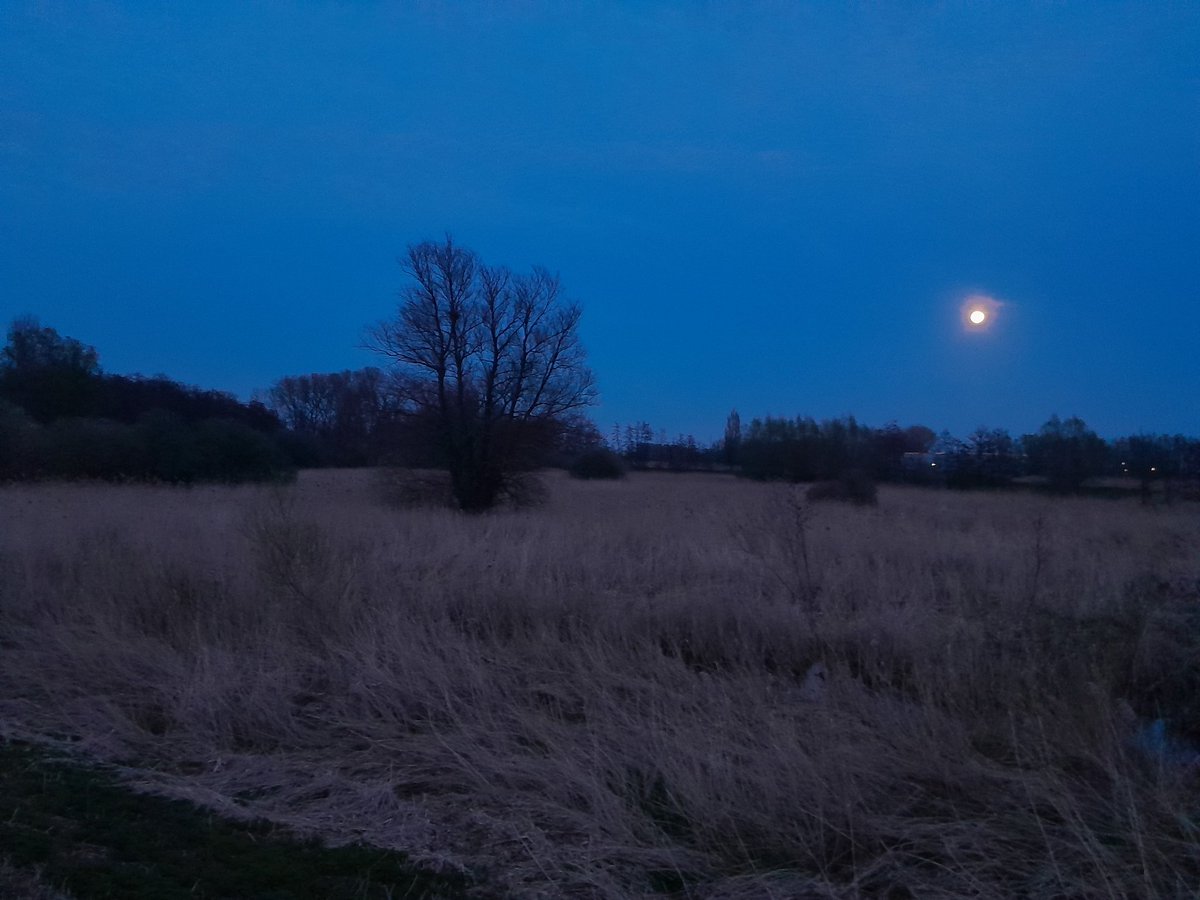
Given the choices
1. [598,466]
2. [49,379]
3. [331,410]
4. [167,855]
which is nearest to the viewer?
[167,855]

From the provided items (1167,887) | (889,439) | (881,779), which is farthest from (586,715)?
(889,439)

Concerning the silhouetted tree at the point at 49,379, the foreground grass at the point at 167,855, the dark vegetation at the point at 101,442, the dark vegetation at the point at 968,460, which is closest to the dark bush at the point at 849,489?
the dark vegetation at the point at 968,460

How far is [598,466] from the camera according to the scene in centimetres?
4944

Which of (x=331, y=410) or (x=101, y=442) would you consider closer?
(x=101, y=442)

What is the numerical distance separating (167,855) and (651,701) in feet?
10.5

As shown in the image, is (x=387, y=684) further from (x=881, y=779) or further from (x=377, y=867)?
(x=881, y=779)

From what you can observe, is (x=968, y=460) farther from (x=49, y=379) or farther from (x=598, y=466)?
(x=49, y=379)

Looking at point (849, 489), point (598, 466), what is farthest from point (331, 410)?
point (849, 489)

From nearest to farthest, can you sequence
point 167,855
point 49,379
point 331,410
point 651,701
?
point 167,855
point 651,701
point 49,379
point 331,410

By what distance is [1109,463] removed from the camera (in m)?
25.7

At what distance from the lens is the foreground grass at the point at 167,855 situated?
4340mm

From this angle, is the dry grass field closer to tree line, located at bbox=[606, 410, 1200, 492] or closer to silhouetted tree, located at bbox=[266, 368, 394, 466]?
tree line, located at bbox=[606, 410, 1200, 492]

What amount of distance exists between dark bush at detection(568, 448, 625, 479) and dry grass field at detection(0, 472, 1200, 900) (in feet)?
117

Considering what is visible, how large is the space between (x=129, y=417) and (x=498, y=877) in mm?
44175
